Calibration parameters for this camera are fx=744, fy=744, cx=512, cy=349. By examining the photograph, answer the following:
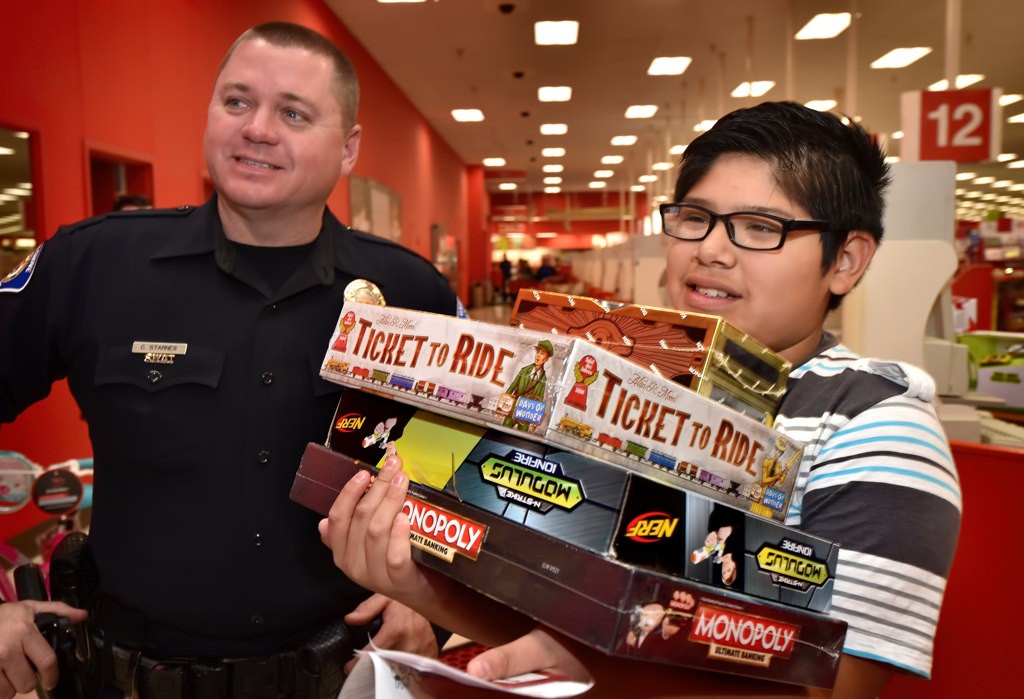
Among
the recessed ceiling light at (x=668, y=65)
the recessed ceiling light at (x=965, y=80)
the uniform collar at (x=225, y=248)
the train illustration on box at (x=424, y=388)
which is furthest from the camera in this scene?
the recessed ceiling light at (x=965, y=80)

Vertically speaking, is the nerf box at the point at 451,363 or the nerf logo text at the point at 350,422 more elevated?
the nerf box at the point at 451,363

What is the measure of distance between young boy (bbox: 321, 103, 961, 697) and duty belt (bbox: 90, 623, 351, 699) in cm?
46

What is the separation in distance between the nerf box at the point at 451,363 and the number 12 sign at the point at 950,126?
3.79m

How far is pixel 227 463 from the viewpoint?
1.40 metres

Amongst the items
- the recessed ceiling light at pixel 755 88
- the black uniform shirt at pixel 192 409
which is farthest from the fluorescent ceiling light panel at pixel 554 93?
the black uniform shirt at pixel 192 409

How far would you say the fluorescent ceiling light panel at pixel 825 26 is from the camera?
8.85 meters

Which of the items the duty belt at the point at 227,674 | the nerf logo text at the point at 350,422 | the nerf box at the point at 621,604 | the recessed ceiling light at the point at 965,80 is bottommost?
the duty belt at the point at 227,674

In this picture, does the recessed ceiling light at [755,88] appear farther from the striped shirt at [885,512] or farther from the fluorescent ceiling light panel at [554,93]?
the striped shirt at [885,512]

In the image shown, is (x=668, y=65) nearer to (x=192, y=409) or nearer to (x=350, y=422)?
(x=192, y=409)

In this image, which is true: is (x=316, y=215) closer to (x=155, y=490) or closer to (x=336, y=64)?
(x=336, y=64)

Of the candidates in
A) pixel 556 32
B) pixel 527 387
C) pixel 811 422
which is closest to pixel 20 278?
pixel 527 387

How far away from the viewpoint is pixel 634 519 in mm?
737

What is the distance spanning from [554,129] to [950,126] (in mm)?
Result: 12718

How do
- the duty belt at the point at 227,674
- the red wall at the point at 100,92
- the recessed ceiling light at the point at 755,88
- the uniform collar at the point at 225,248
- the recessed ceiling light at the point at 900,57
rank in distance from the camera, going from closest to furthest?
the duty belt at the point at 227,674 → the uniform collar at the point at 225,248 → the red wall at the point at 100,92 → the recessed ceiling light at the point at 900,57 → the recessed ceiling light at the point at 755,88
